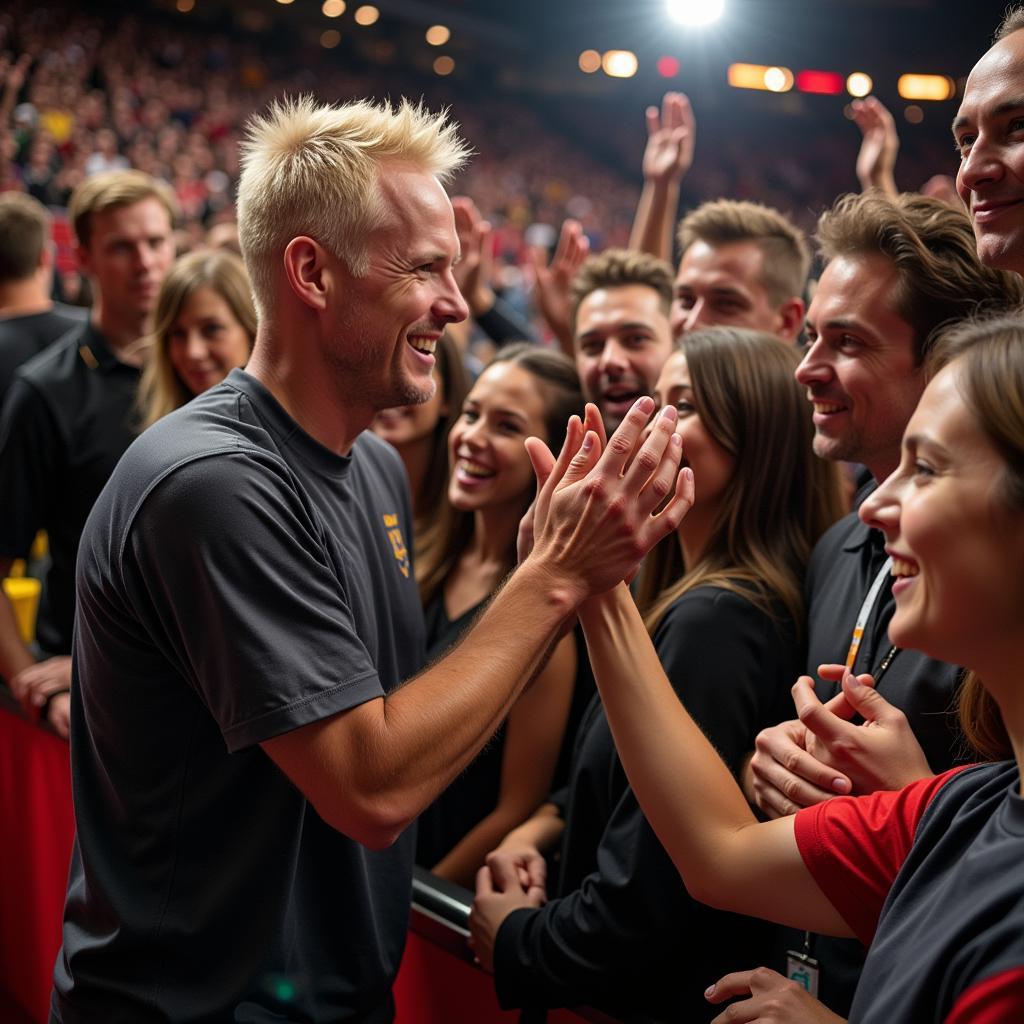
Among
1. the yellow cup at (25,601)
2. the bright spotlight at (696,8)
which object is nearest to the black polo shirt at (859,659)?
the yellow cup at (25,601)

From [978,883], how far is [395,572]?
43.0 inches

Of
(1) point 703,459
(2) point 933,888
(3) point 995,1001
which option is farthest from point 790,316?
(3) point 995,1001

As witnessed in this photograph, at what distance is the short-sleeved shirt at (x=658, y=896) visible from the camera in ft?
5.68

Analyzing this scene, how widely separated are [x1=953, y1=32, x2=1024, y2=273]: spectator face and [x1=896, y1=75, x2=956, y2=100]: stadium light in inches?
700

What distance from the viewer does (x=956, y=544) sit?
3.75 feet

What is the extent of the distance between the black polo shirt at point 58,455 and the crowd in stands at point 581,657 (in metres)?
1.16

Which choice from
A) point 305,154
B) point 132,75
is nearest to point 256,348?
point 305,154

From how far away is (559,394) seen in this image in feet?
9.11

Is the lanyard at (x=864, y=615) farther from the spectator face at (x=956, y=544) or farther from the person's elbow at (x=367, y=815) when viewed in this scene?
the person's elbow at (x=367, y=815)

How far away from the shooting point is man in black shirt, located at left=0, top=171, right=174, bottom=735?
114 inches

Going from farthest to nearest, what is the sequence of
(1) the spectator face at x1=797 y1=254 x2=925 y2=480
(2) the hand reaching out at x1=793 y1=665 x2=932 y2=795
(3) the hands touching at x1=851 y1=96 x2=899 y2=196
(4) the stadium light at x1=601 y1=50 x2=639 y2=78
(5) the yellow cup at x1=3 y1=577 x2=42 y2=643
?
(4) the stadium light at x1=601 y1=50 x2=639 y2=78 < (5) the yellow cup at x1=3 y1=577 x2=42 y2=643 < (3) the hands touching at x1=851 y1=96 x2=899 y2=196 < (1) the spectator face at x1=797 y1=254 x2=925 y2=480 < (2) the hand reaching out at x1=793 y1=665 x2=932 y2=795

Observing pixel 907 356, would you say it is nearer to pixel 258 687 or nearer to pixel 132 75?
pixel 258 687

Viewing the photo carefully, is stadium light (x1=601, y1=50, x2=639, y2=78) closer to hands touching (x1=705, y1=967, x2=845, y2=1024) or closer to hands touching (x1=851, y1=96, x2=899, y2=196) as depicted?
hands touching (x1=851, y1=96, x2=899, y2=196)

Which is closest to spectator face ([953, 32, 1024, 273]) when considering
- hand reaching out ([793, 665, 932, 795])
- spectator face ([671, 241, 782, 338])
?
hand reaching out ([793, 665, 932, 795])
